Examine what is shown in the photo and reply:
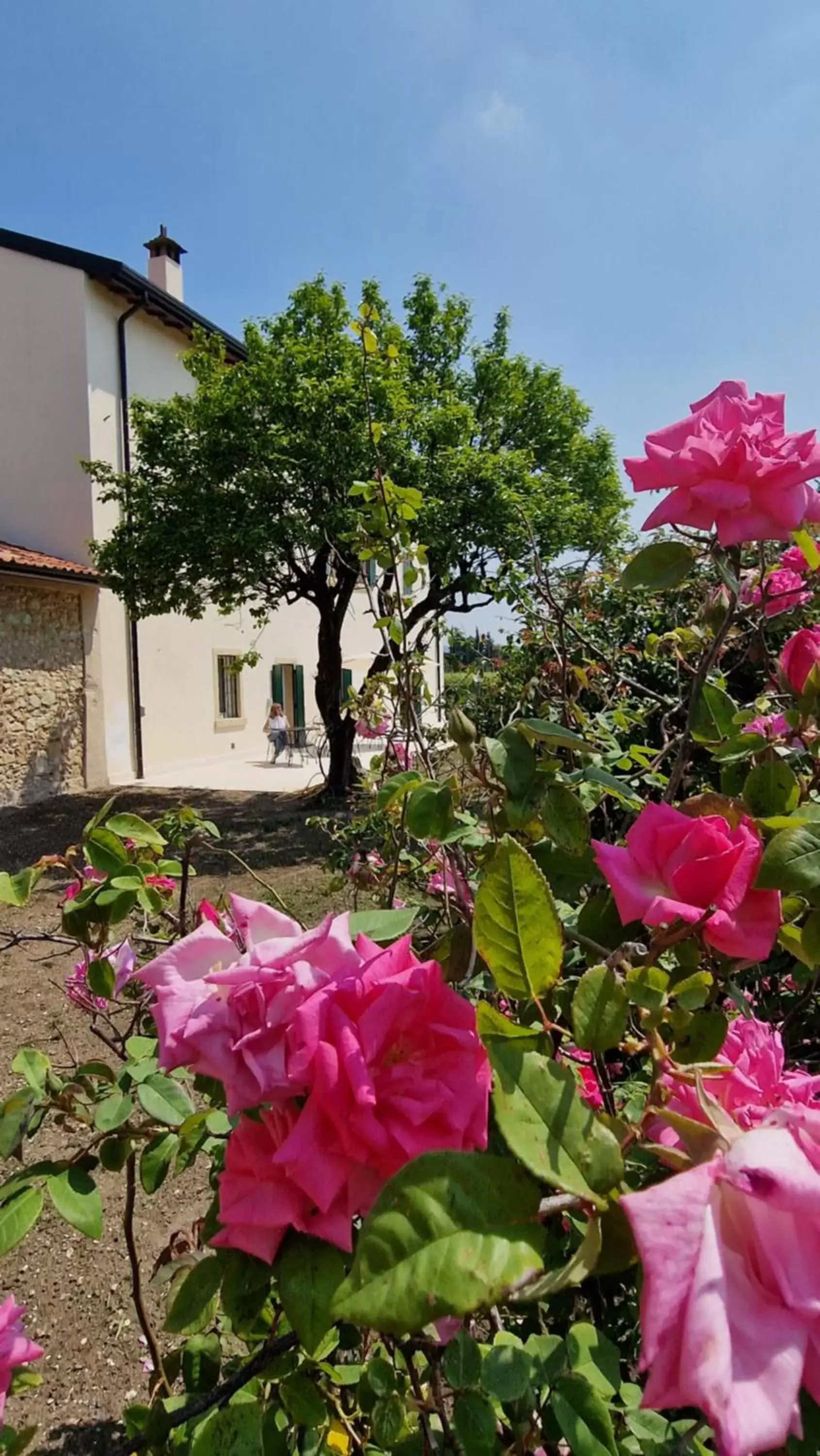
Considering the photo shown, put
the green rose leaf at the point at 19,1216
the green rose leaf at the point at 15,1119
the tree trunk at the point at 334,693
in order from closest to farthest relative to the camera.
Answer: the green rose leaf at the point at 19,1216 → the green rose leaf at the point at 15,1119 → the tree trunk at the point at 334,693

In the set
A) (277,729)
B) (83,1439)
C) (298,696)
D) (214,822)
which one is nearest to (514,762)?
(83,1439)

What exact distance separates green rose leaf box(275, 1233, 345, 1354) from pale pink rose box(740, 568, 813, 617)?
861mm

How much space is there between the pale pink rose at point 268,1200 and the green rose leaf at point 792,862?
321 mm

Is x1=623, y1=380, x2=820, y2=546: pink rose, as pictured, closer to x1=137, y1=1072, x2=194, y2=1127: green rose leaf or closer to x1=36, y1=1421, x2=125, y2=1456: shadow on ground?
x1=137, y1=1072, x2=194, y2=1127: green rose leaf

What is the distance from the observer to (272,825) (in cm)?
871

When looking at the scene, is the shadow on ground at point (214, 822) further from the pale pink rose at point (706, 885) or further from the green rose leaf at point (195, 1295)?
the pale pink rose at point (706, 885)

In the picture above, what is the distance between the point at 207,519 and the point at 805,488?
8.78 metres

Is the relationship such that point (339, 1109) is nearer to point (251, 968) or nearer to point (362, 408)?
point (251, 968)

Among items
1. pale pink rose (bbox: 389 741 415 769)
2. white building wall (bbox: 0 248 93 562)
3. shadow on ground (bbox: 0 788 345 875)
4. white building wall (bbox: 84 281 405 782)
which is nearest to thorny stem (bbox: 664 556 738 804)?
pale pink rose (bbox: 389 741 415 769)

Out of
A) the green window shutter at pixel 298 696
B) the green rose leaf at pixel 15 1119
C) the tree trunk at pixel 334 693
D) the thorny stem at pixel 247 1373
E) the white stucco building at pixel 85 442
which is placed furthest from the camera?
the green window shutter at pixel 298 696

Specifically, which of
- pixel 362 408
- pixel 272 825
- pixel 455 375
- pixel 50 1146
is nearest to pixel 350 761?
pixel 272 825

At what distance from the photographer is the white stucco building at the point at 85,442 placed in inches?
424

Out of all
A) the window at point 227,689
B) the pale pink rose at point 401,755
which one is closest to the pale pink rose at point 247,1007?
the pale pink rose at point 401,755

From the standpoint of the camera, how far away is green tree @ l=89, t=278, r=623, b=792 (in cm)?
866
